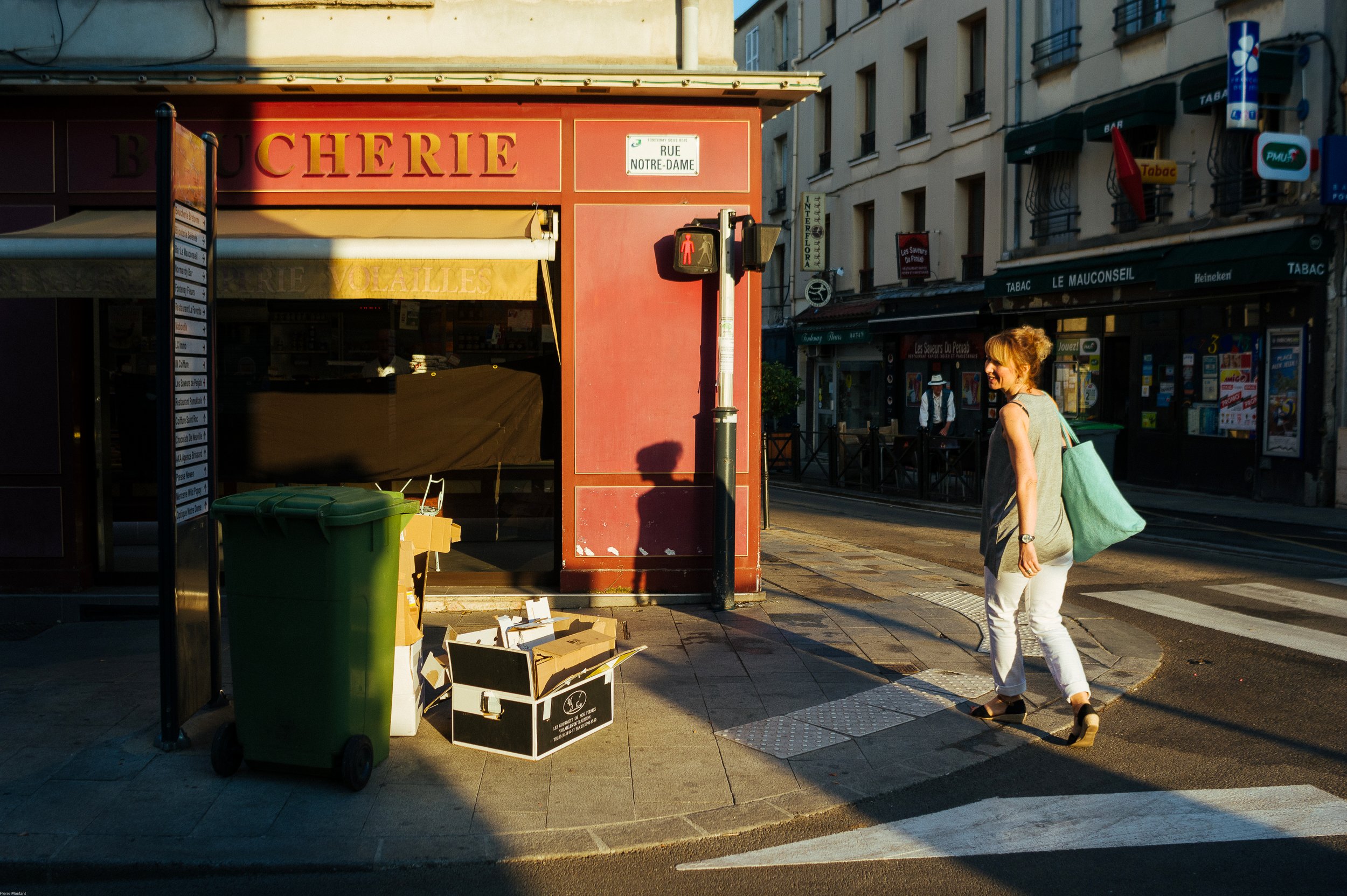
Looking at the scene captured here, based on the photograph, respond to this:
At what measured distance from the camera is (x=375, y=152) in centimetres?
802

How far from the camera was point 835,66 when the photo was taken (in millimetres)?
29984

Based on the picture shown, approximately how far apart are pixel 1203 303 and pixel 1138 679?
43.3ft

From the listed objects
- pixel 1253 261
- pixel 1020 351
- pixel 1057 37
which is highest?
pixel 1057 37

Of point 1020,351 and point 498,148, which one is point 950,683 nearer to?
point 1020,351

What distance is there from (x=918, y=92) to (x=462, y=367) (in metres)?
20.8

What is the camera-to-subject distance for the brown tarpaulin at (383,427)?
8219 mm

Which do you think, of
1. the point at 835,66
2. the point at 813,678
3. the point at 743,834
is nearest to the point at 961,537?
the point at 813,678

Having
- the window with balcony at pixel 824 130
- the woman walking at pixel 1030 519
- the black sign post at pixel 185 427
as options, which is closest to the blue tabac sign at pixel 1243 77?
the woman walking at pixel 1030 519

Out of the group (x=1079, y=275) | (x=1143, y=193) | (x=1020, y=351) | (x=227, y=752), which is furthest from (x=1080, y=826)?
(x=1079, y=275)

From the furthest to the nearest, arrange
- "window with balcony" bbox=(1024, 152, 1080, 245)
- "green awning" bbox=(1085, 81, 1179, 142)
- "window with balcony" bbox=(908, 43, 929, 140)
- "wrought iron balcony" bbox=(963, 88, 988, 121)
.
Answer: "window with balcony" bbox=(908, 43, 929, 140), "wrought iron balcony" bbox=(963, 88, 988, 121), "window with balcony" bbox=(1024, 152, 1080, 245), "green awning" bbox=(1085, 81, 1179, 142)

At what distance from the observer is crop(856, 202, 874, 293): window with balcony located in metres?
28.6

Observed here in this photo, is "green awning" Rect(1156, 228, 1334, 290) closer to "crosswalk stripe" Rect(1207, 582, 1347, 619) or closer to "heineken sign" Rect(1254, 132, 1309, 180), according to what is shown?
"heineken sign" Rect(1254, 132, 1309, 180)

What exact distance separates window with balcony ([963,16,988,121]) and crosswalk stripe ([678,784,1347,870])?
69.3ft

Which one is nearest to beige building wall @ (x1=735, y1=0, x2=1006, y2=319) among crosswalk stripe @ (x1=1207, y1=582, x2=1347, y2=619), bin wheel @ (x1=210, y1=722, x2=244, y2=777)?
crosswalk stripe @ (x1=1207, y1=582, x2=1347, y2=619)
